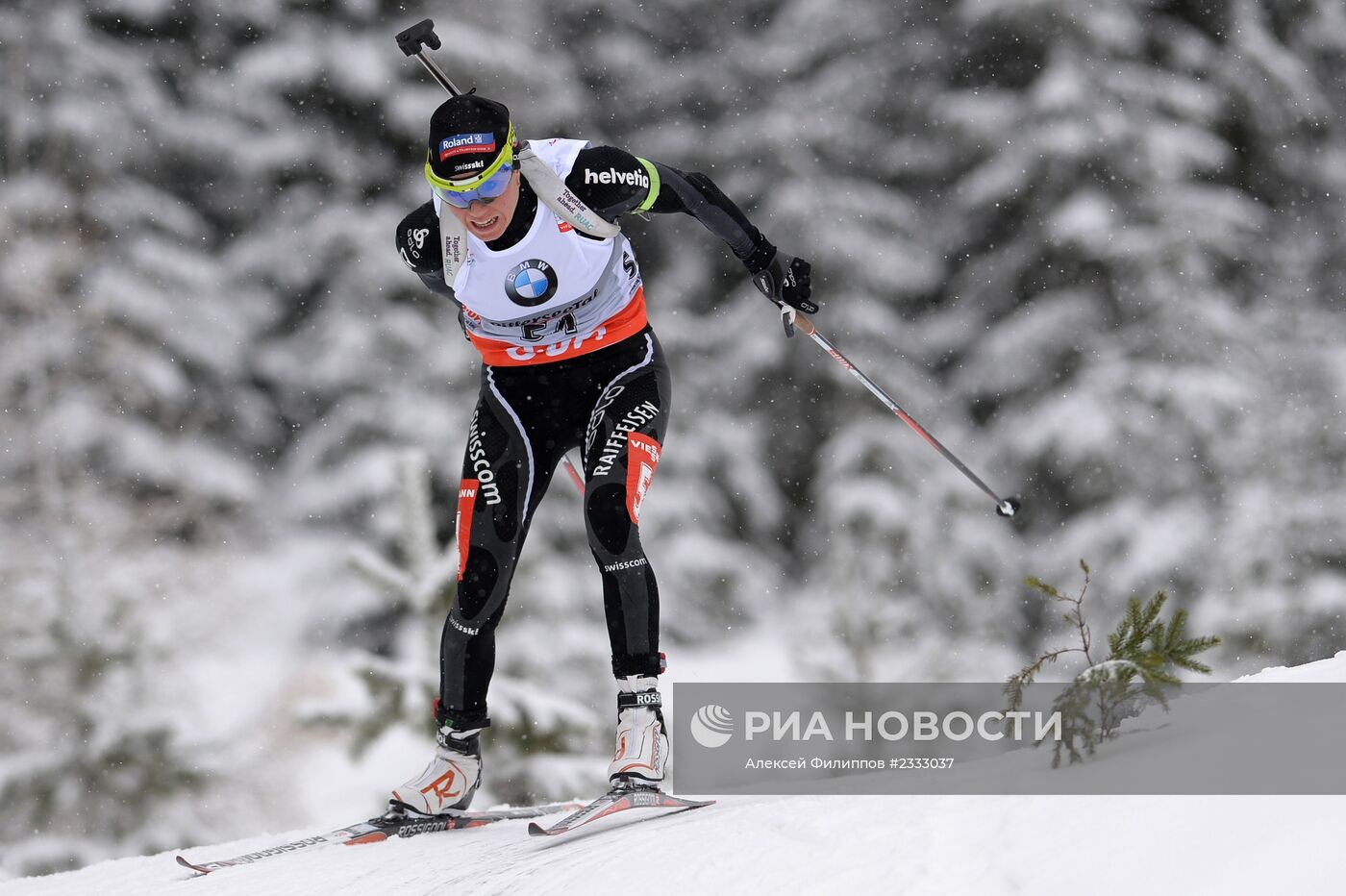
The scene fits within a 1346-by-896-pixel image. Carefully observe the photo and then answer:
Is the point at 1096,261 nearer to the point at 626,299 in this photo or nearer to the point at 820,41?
the point at 820,41

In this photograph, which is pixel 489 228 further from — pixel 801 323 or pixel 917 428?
pixel 917 428

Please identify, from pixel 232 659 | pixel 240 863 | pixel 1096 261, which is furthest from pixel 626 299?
pixel 1096 261

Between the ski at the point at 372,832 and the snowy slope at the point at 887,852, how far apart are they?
0.11 meters

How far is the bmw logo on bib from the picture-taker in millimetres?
4359

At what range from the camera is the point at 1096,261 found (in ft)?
51.0

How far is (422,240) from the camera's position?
4.45 m

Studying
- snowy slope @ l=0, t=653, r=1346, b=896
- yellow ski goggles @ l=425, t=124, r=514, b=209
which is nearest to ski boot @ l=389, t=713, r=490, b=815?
snowy slope @ l=0, t=653, r=1346, b=896

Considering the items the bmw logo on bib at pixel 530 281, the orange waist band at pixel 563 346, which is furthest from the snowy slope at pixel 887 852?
the bmw logo on bib at pixel 530 281

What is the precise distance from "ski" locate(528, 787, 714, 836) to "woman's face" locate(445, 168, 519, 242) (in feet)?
5.74

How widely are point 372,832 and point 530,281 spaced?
5.96 feet

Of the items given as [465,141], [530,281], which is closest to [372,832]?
[530,281]

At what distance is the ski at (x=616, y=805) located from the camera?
3.98 metres

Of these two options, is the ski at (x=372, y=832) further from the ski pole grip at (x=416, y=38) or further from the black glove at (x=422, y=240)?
the ski pole grip at (x=416, y=38)

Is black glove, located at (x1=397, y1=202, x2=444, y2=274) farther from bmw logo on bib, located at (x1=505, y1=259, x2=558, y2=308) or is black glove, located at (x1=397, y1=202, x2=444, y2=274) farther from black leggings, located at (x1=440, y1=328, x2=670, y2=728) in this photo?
black leggings, located at (x1=440, y1=328, x2=670, y2=728)
